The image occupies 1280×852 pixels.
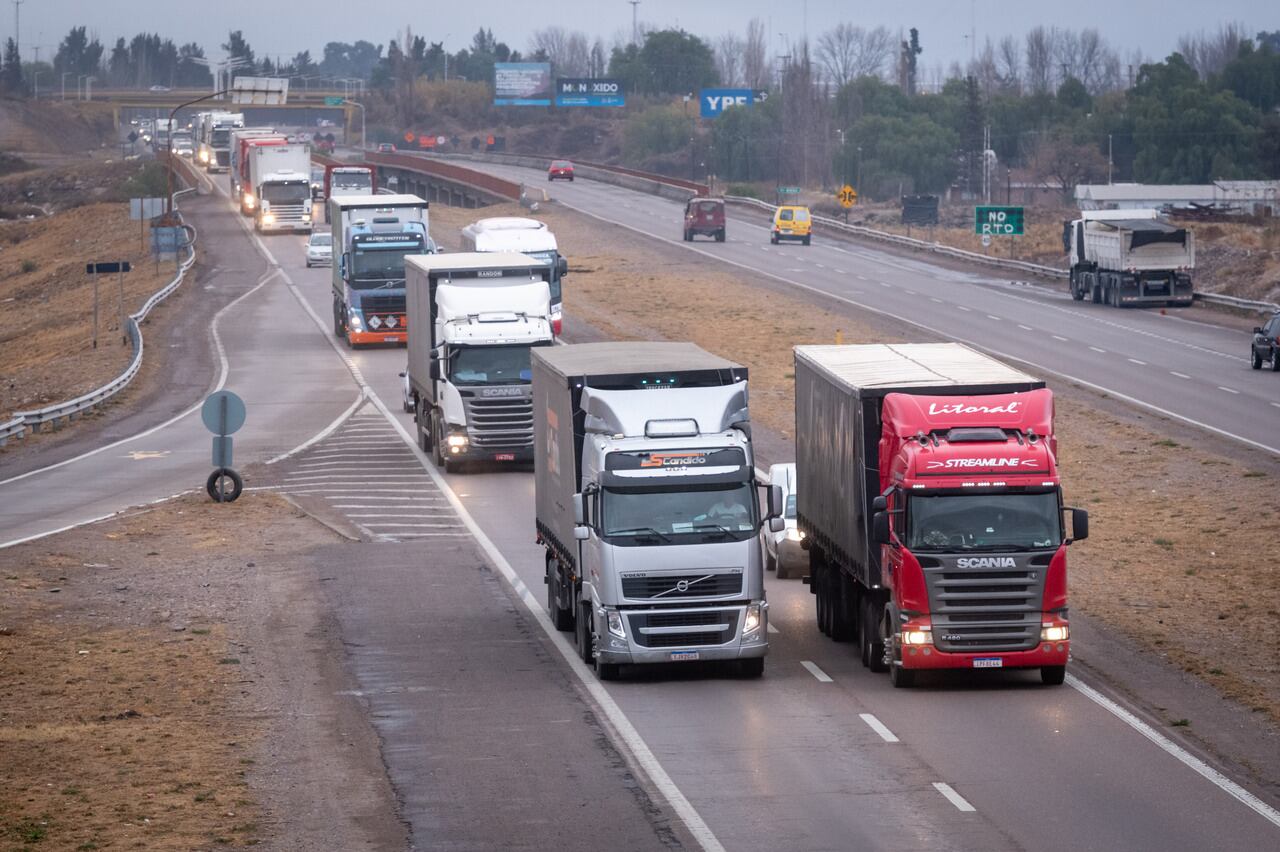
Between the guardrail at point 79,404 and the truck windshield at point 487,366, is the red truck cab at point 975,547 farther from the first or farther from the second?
A: the guardrail at point 79,404

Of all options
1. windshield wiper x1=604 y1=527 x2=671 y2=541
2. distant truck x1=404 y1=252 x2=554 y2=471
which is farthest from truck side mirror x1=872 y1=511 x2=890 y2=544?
distant truck x1=404 y1=252 x2=554 y2=471

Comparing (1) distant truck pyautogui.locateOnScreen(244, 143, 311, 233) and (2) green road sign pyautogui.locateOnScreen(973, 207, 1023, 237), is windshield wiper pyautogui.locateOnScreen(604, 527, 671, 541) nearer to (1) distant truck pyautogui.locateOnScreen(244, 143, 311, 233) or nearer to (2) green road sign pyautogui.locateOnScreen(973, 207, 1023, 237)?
(2) green road sign pyautogui.locateOnScreen(973, 207, 1023, 237)

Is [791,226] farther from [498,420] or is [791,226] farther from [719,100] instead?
[719,100]

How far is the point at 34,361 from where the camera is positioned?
6681 cm

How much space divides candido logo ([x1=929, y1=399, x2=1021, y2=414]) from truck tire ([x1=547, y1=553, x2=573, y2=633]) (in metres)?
6.16

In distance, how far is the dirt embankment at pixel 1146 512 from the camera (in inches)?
930

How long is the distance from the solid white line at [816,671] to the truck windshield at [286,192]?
8362 centimetres

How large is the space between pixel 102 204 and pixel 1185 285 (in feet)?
272

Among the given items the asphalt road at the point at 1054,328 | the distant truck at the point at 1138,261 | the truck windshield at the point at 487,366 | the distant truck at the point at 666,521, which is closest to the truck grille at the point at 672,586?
the distant truck at the point at 666,521

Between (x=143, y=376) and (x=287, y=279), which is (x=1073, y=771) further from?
(x=287, y=279)

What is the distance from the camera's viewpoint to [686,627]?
66.9 feet

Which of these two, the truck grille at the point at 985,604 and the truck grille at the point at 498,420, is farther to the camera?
the truck grille at the point at 498,420

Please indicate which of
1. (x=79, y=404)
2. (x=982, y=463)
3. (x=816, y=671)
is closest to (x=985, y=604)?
(x=982, y=463)

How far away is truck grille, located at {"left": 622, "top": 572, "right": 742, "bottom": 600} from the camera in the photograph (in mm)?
20203
